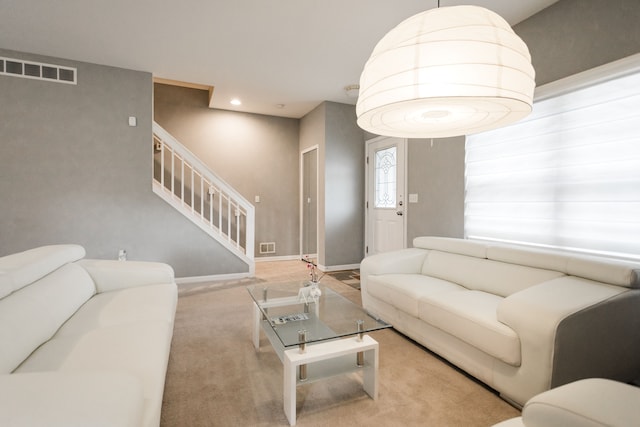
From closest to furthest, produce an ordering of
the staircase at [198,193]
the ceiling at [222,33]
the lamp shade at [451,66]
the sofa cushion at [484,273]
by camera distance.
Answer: the lamp shade at [451,66] < the sofa cushion at [484,273] < the ceiling at [222,33] < the staircase at [198,193]

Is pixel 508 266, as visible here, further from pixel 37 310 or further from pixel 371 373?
pixel 37 310

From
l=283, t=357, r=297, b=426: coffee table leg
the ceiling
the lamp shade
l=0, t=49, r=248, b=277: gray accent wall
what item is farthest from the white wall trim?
l=0, t=49, r=248, b=277: gray accent wall

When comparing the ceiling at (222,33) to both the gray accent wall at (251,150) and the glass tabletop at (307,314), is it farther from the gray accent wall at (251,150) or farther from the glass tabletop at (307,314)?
the glass tabletop at (307,314)

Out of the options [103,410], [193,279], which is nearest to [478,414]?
[103,410]

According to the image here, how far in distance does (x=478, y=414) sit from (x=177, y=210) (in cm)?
391

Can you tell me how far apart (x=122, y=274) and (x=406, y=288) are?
222 cm

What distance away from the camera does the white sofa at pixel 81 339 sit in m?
0.77

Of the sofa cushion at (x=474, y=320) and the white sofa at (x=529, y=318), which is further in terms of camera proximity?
the sofa cushion at (x=474, y=320)

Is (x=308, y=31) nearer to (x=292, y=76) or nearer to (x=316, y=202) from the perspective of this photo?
(x=292, y=76)

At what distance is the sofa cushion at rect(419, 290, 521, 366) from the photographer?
5.55ft

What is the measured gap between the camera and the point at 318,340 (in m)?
1.68

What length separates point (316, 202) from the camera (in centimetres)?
560

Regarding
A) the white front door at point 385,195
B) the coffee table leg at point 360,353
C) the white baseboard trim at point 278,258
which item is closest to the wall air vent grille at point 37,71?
the white baseboard trim at point 278,258

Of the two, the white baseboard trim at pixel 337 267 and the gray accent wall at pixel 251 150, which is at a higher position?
the gray accent wall at pixel 251 150
